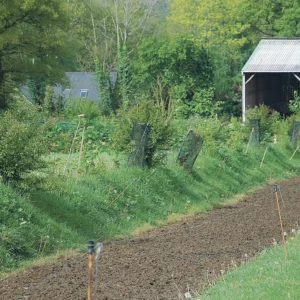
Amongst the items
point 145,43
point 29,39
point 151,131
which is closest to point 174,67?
point 145,43

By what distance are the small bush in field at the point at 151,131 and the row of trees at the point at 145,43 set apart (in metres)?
12.3

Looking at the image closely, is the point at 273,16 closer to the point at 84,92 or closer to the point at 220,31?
the point at 220,31

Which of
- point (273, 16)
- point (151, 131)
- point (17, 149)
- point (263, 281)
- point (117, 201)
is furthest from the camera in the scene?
point (273, 16)

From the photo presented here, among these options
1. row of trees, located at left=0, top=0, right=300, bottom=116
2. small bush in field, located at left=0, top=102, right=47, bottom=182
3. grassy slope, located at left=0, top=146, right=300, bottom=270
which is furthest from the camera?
row of trees, located at left=0, top=0, right=300, bottom=116

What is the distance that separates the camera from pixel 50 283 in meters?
10.8

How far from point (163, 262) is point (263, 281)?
3.15 m

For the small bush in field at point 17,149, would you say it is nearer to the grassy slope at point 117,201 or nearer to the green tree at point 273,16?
the grassy slope at point 117,201

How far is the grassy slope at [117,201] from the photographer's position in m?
13.3

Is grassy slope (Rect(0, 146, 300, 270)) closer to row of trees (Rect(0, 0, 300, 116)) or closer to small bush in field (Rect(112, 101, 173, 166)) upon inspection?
small bush in field (Rect(112, 101, 173, 166))

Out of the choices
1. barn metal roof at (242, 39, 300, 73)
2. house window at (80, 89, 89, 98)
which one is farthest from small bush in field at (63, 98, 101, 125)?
house window at (80, 89, 89, 98)

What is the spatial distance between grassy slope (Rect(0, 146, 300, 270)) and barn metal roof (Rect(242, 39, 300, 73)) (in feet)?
79.7

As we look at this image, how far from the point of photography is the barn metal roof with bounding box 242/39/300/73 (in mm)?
47875

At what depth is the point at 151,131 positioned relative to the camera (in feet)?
63.0

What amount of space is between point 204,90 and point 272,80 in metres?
5.55
